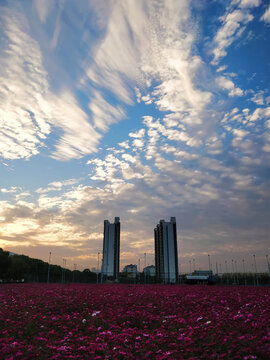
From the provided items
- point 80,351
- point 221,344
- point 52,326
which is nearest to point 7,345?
point 80,351

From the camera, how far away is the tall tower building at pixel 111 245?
5615 inches

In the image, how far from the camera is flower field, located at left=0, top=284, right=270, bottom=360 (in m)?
8.47

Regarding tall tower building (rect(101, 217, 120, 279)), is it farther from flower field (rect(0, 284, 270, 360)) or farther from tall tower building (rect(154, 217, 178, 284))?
flower field (rect(0, 284, 270, 360))

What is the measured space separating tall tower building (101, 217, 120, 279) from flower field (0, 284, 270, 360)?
126m

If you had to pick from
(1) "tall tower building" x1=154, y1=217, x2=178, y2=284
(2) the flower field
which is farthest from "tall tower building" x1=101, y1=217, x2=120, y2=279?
(2) the flower field

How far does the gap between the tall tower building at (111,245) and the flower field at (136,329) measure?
126m

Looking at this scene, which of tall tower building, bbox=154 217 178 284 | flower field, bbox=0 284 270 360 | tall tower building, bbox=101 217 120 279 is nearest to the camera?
flower field, bbox=0 284 270 360

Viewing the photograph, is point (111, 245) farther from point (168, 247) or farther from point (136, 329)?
point (136, 329)

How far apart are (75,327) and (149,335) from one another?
12.5ft

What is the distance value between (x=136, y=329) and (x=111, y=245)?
445 feet

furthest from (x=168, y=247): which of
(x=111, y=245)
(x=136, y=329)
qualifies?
(x=136, y=329)

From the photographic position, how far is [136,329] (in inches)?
457

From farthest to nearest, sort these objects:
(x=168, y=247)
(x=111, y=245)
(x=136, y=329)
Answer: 1. (x=168, y=247)
2. (x=111, y=245)
3. (x=136, y=329)

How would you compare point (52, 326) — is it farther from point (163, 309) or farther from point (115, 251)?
point (115, 251)
